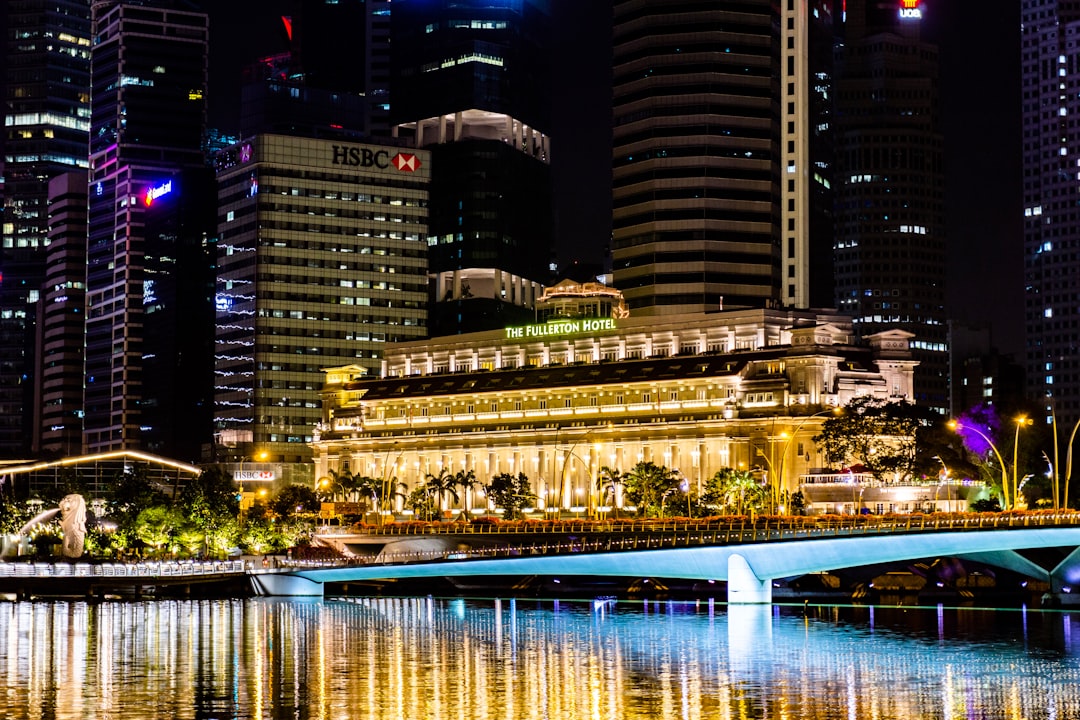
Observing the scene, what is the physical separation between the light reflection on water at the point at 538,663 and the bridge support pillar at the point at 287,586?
17.9 m

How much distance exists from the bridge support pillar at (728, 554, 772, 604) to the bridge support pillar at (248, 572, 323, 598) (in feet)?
161

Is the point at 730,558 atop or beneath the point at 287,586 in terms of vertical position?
atop

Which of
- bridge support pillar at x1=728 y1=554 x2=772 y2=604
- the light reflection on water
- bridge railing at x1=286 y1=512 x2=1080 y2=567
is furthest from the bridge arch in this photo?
the light reflection on water

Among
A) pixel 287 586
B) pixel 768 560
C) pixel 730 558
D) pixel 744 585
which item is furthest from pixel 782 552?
pixel 287 586

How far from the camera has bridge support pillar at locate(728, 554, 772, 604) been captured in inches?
6511

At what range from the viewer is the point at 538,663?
119812mm

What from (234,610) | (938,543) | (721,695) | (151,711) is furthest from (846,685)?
(234,610)

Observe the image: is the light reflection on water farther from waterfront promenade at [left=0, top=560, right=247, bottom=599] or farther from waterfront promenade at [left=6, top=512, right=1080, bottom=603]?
waterfront promenade at [left=0, top=560, right=247, bottom=599]

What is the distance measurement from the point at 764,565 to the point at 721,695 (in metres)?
65.0

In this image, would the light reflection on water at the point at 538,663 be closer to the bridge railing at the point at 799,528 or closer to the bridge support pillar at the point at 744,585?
the bridge support pillar at the point at 744,585

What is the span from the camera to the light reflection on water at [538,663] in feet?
316

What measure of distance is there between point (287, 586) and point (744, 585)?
53.5 m

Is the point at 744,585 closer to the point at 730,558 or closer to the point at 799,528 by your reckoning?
the point at 730,558

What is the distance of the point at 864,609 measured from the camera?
175 m
